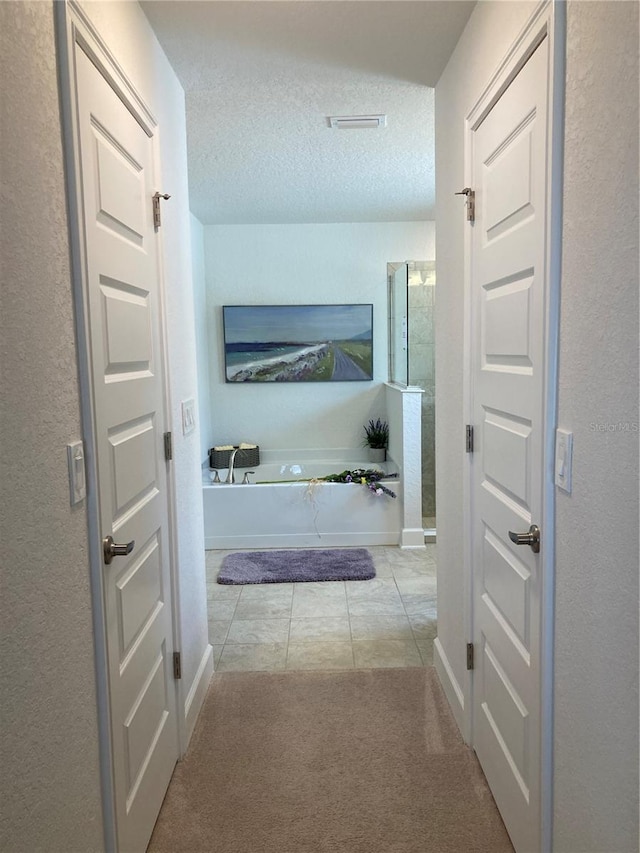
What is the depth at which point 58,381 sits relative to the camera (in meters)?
1.25

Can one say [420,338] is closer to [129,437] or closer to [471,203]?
[471,203]

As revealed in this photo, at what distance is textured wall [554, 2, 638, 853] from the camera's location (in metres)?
1.04

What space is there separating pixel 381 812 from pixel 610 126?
6.17 feet

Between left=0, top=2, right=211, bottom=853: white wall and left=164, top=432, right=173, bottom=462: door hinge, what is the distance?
72 centimetres

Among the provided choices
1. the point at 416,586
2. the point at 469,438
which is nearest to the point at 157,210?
the point at 469,438

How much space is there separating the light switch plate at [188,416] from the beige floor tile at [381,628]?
53.8 inches

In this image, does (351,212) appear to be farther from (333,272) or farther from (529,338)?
(529,338)

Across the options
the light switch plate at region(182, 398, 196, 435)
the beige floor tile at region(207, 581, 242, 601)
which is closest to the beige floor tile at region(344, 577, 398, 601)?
the beige floor tile at region(207, 581, 242, 601)

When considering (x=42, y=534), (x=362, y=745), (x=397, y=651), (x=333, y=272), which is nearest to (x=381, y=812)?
(x=362, y=745)

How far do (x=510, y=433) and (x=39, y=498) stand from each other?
3.82ft

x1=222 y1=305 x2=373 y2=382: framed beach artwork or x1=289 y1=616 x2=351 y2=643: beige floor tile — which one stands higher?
x1=222 y1=305 x2=373 y2=382: framed beach artwork

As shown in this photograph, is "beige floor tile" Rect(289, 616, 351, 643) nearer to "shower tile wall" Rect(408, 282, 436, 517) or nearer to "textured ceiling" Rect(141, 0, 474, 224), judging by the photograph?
"shower tile wall" Rect(408, 282, 436, 517)

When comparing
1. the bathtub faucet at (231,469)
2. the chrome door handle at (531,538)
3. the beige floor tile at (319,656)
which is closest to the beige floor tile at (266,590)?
the beige floor tile at (319,656)

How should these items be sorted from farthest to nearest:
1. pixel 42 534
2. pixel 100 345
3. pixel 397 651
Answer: pixel 397 651 → pixel 100 345 → pixel 42 534
